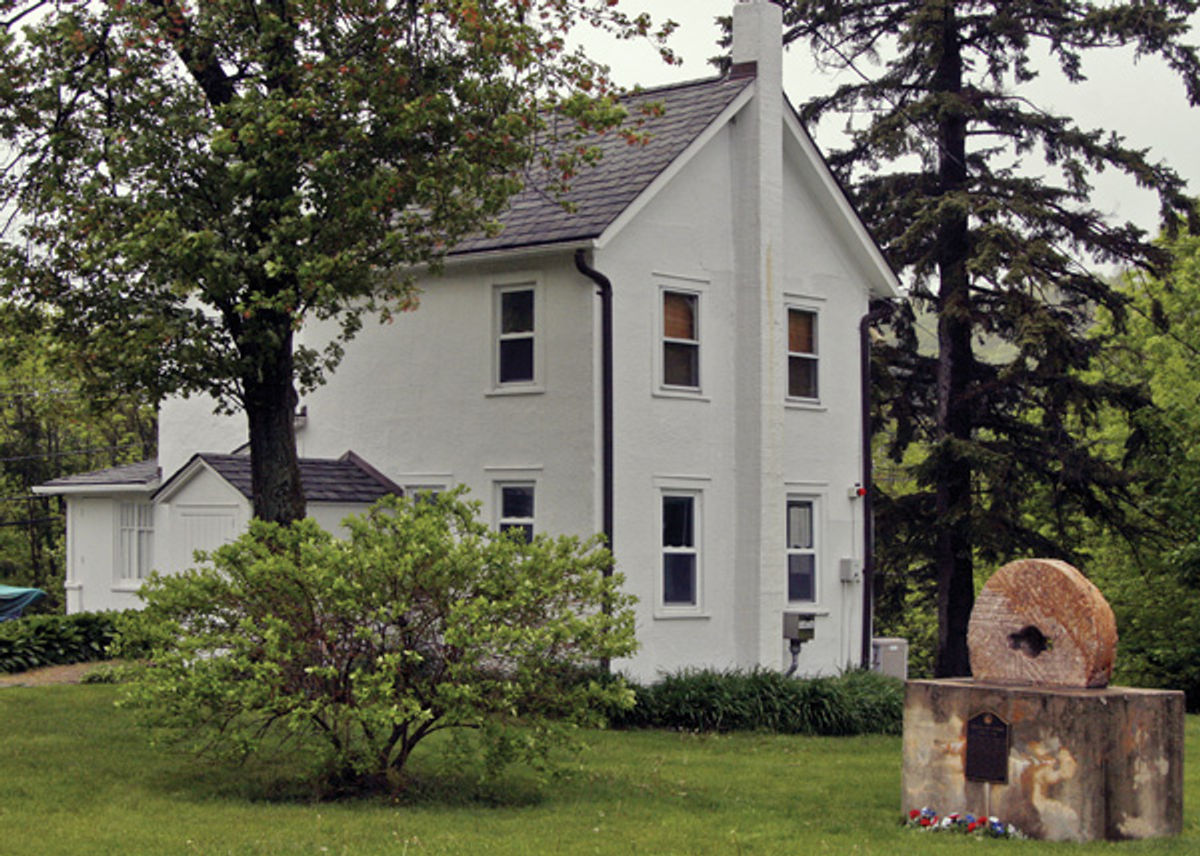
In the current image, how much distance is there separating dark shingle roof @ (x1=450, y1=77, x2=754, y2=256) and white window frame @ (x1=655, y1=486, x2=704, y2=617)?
3.83 meters

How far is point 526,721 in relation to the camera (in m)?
12.8

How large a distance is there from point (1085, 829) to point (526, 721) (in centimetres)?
428

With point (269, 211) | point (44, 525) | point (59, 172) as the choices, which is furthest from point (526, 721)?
point (44, 525)

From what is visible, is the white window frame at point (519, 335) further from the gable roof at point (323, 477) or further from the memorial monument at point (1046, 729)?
the memorial monument at point (1046, 729)

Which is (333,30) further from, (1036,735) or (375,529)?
(1036,735)

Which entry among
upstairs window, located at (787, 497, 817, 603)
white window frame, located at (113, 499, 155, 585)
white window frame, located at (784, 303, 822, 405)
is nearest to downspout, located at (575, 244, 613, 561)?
white window frame, located at (784, 303, 822, 405)

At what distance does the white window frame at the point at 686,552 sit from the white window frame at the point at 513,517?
5.53ft

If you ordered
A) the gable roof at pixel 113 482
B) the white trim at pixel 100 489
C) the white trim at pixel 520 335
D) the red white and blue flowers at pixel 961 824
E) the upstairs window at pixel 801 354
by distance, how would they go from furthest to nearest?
1. the gable roof at pixel 113 482
2. the white trim at pixel 100 489
3. the upstairs window at pixel 801 354
4. the white trim at pixel 520 335
5. the red white and blue flowers at pixel 961 824

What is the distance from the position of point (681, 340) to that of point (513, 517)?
3.40m

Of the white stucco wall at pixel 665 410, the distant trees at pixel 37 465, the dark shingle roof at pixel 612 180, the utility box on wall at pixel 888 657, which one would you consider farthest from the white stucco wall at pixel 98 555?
the distant trees at pixel 37 465

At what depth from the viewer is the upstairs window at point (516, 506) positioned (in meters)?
22.4

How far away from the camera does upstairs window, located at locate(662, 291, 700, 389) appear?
2256 centimetres

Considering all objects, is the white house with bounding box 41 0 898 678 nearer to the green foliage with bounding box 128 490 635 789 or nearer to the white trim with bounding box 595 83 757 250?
the white trim with bounding box 595 83 757 250

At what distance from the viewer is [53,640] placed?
82.9 ft
